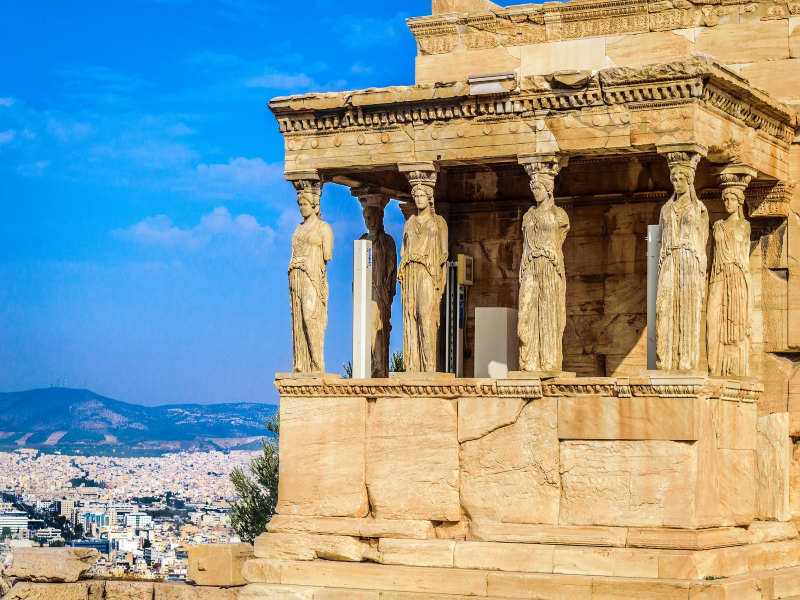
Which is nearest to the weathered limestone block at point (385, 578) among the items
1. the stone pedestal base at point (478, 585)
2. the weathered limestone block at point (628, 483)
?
the stone pedestal base at point (478, 585)

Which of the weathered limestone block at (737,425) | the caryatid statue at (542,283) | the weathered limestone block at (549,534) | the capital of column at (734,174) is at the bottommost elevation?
the weathered limestone block at (549,534)

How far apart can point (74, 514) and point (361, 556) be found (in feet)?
45.6

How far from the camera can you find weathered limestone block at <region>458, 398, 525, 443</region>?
686 inches

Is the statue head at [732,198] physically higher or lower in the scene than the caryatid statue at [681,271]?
higher

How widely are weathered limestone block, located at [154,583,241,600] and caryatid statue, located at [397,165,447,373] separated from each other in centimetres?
366

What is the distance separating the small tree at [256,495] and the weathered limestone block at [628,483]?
12.9m

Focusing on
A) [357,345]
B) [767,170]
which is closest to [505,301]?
[357,345]

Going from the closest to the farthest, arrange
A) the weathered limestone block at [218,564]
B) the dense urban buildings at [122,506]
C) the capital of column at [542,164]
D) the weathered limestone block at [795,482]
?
the capital of column at [542,164] → the weathered limestone block at [795,482] → the weathered limestone block at [218,564] → the dense urban buildings at [122,506]

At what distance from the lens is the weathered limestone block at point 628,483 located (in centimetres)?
1666

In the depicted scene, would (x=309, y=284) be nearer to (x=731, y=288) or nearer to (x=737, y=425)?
(x=731, y=288)

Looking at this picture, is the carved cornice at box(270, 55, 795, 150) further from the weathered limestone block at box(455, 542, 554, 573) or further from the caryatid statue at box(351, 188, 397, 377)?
the weathered limestone block at box(455, 542, 554, 573)

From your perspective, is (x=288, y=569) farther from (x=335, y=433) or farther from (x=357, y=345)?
(x=357, y=345)

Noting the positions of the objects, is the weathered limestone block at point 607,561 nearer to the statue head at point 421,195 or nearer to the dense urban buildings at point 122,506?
the statue head at point 421,195

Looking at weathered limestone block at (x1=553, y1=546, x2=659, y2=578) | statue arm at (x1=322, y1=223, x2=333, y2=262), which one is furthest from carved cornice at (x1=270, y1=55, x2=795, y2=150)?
weathered limestone block at (x1=553, y1=546, x2=659, y2=578)
